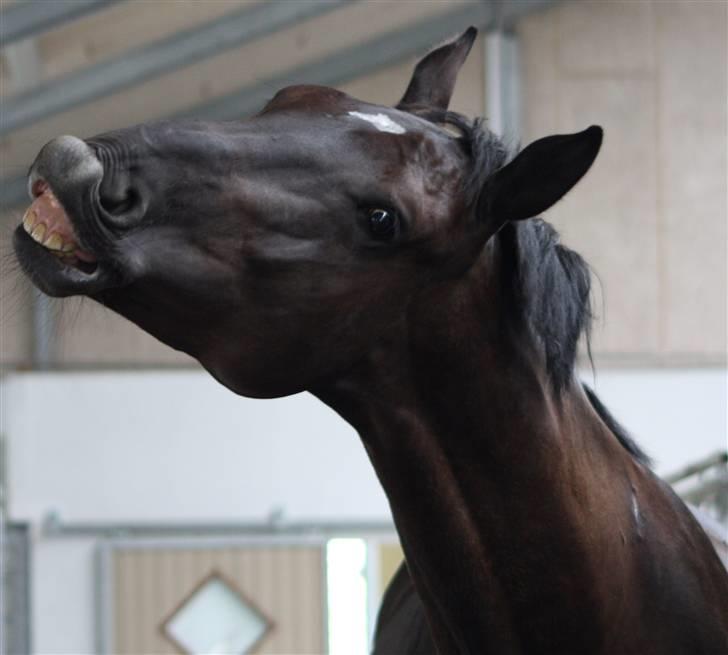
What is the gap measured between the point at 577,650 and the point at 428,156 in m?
0.54

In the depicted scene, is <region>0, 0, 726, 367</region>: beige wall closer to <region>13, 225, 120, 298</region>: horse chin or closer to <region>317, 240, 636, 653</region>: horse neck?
<region>317, 240, 636, 653</region>: horse neck

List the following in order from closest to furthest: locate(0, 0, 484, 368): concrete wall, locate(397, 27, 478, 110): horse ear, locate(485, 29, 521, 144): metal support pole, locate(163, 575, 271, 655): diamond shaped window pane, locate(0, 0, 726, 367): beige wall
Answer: locate(397, 27, 478, 110): horse ear
locate(0, 0, 484, 368): concrete wall
locate(485, 29, 521, 144): metal support pole
locate(0, 0, 726, 367): beige wall
locate(163, 575, 271, 655): diamond shaped window pane

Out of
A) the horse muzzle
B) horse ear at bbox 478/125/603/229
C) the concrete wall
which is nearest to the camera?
the horse muzzle

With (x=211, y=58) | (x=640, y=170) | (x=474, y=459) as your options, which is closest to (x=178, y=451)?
(x=211, y=58)

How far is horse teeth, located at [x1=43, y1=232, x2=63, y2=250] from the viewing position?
142cm

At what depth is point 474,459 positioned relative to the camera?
1.64m

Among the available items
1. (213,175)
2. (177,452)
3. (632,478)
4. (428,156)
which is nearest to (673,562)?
(632,478)

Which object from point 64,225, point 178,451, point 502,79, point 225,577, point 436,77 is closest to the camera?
point 64,225

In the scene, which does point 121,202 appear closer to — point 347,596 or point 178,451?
point 178,451

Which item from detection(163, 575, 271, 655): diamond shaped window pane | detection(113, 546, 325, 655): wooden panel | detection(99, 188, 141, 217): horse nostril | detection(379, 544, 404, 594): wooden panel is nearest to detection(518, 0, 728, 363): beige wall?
detection(379, 544, 404, 594): wooden panel

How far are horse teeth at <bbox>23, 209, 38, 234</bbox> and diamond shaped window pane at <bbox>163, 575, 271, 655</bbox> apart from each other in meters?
7.35

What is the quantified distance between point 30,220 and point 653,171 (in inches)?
296

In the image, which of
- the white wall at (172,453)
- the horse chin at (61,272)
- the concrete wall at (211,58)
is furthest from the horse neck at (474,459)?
the white wall at (172,453)

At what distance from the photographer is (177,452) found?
8.41 m
